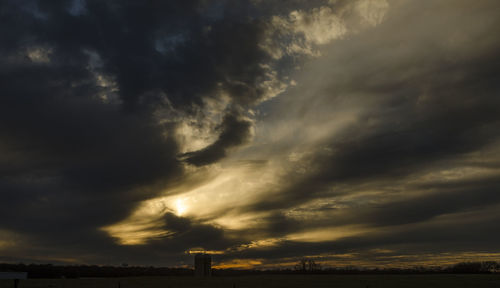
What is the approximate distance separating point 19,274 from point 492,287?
300 ft

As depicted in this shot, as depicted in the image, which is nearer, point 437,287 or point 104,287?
point 104,287

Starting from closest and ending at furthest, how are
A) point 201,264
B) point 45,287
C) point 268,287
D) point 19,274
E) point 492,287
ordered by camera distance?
point 19,274 → point 45,287 → point 268,287 → point 492,287 → point 201,264

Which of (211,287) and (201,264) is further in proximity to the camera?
(201,264)

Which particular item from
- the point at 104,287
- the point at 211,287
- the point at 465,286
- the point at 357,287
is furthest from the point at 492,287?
the point at 104,287

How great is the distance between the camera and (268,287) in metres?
85.0

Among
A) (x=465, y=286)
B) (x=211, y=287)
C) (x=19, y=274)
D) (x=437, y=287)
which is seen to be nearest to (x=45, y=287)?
(x=211, y=287)

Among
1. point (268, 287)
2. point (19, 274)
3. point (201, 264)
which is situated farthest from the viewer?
point (201, 264)

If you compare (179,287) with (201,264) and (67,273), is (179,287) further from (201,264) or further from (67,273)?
(67,273)

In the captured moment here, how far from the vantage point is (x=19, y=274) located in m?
43.3

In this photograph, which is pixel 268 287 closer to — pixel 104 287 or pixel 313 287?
pixel 313 287

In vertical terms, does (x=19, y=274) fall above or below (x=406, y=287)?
above

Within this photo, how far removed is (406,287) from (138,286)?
2225 inches

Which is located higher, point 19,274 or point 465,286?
point 19,274

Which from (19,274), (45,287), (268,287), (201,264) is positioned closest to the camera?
(19,274)
